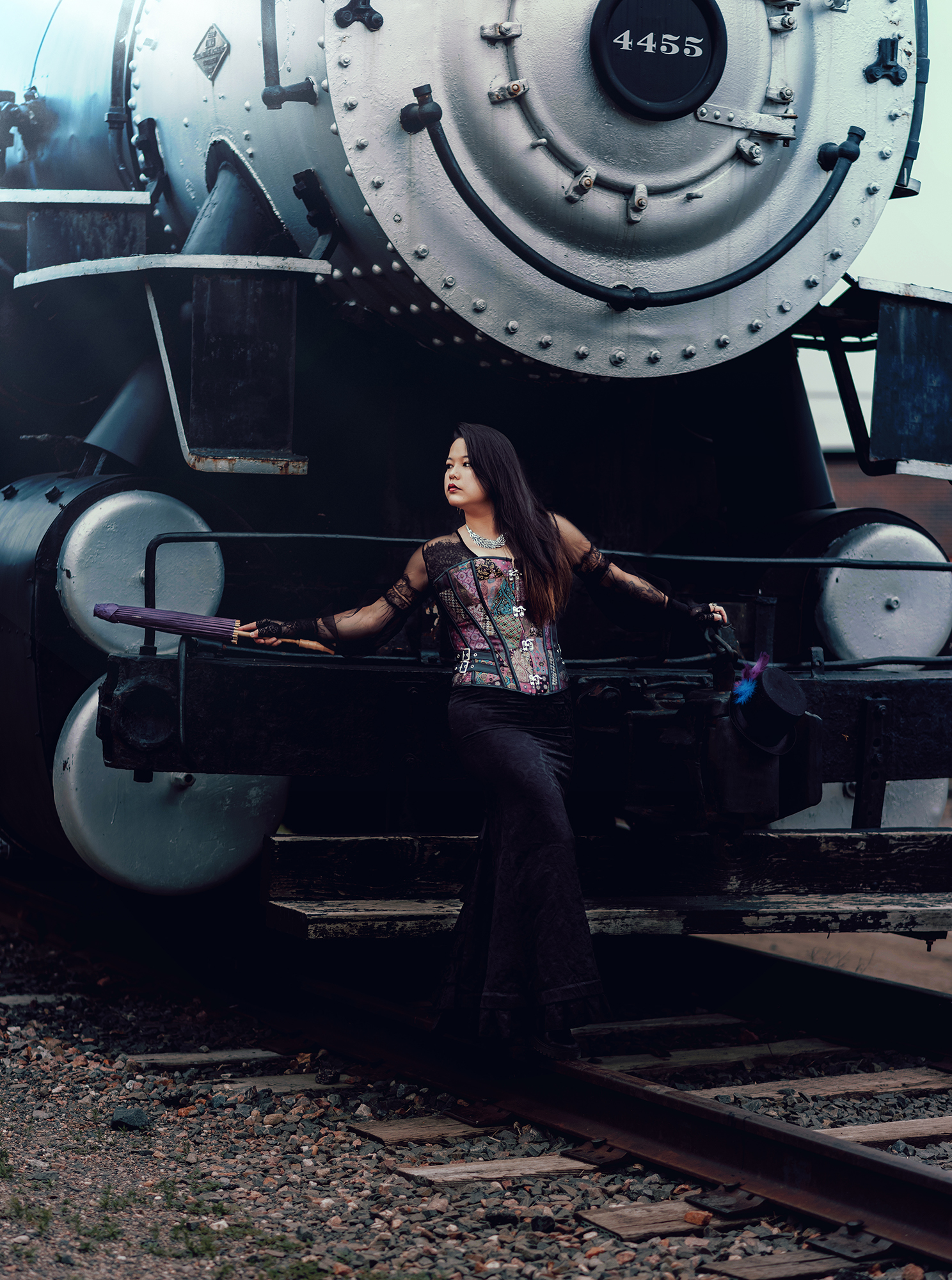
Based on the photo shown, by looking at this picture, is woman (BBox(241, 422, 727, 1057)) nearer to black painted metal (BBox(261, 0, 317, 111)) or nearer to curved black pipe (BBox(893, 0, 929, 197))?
black painted metal (BBox(261, 0, 317, 111))

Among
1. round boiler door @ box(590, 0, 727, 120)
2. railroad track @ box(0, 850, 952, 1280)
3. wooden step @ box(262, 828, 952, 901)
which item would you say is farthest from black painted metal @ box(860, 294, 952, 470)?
railroad track @ box(0, 850, 952, 1280)

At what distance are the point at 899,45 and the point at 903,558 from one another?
4.92ft

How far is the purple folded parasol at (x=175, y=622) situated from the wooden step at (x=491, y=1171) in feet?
4.32

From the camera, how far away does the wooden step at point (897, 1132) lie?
3281mm

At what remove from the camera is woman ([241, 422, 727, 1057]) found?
3391mm

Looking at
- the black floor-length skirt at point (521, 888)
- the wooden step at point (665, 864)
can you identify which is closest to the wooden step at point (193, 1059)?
the wooden step at point (665, 864)

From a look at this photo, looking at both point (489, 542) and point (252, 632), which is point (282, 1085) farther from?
point (489, 542)

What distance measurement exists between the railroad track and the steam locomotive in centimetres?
41

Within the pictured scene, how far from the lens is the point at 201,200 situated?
4391 mm

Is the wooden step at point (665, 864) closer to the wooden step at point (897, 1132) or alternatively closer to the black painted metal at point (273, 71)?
the wooden step at point (897, 1132)

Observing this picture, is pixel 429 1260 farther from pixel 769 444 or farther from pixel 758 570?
pixel 769 444

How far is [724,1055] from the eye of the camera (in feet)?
13.2

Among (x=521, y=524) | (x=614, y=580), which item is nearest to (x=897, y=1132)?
(x=614, y=580)

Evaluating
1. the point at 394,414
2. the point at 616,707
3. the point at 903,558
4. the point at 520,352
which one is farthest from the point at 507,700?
the point at 903,558
